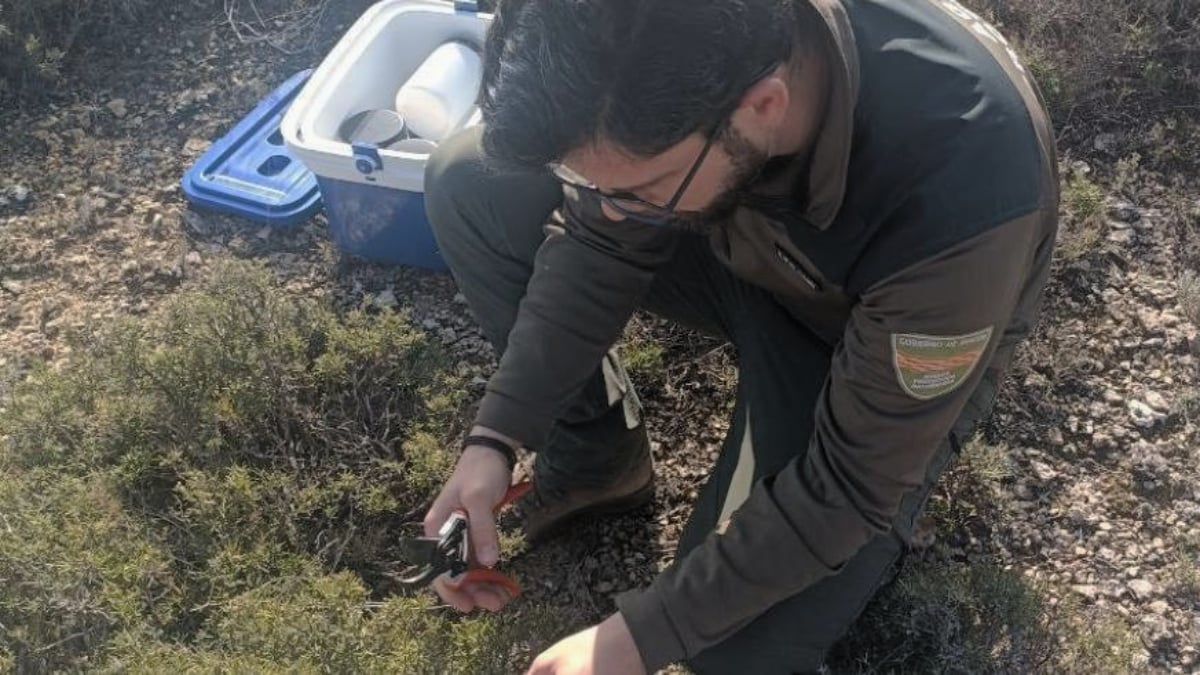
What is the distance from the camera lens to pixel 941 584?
2.16 metres

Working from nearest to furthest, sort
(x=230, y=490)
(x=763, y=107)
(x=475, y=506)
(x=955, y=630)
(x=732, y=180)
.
A: (x=763, y=107), (x=732, y=180), (x=475, y=506), (x=955, y=630), (x=230, y=490)

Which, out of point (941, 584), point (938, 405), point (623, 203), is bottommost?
point (941, 584)

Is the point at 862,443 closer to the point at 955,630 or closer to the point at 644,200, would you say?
the point at 644,200

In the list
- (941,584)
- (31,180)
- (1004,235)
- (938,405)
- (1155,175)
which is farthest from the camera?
(31,180)

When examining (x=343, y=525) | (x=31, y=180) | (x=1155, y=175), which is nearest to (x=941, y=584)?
(x=343, y=525)

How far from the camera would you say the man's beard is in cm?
134

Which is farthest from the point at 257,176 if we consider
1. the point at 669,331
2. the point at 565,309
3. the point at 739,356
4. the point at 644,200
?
the point at 644,200

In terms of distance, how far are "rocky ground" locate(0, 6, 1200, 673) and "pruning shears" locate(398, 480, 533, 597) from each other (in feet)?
1.66

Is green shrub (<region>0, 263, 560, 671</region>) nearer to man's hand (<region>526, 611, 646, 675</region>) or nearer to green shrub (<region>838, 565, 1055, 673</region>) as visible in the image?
man's hand (<region>526, 611, 646, 675</region>)

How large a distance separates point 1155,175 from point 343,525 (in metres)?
2.27

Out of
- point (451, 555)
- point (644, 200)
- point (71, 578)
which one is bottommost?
point (71, 578)

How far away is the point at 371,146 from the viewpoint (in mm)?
2537

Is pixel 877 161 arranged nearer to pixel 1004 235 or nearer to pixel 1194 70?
pixel 1004 235

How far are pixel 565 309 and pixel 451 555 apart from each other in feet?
1.51
